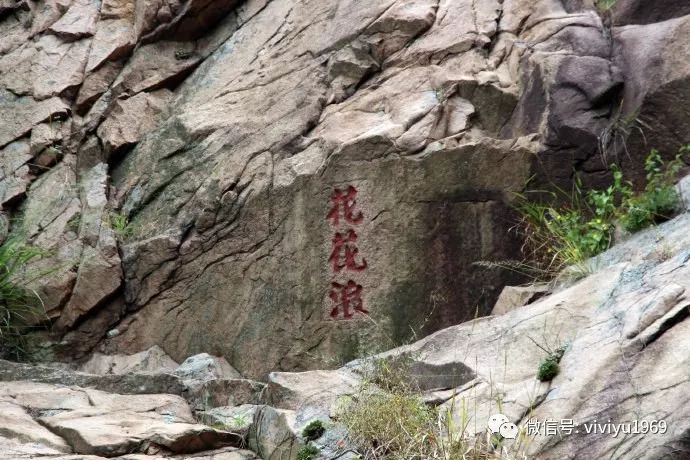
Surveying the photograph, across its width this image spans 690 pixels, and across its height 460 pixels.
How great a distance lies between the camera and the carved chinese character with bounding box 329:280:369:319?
26.8ft

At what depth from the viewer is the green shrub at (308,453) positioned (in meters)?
5.52

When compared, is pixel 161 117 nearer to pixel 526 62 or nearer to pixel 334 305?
pixel 334 305

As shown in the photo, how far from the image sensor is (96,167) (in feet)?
33.4

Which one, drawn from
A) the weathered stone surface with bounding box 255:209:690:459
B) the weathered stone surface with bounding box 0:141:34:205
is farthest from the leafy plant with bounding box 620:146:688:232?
the weathered stone surface with bounding box 0:141:34:205

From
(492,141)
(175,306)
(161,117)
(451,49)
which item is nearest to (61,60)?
(161,117)

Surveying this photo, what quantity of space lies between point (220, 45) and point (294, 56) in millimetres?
1198

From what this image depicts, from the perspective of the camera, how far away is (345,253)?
27.2 ft

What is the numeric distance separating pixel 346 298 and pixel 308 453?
279 centimetres

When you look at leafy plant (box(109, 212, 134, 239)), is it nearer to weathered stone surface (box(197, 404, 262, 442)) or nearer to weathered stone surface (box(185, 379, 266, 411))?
weathered stone surface (box(185, 379, 266, 411))

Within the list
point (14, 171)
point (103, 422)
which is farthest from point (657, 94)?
point (14, 171)

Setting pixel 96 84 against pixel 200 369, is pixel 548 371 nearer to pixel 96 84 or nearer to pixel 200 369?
pixel 200 369

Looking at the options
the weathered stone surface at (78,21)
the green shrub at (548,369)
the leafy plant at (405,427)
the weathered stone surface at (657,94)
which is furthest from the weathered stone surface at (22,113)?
the green shrub at (548,369)

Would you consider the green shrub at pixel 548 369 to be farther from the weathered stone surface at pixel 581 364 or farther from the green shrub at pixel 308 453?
the green shrub at pixel 308 453

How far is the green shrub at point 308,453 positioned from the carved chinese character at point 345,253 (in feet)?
9.15
